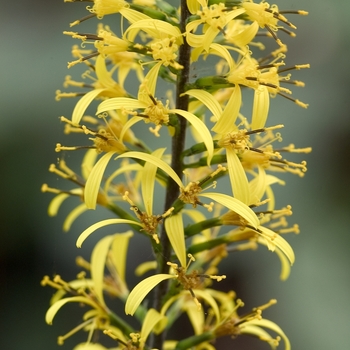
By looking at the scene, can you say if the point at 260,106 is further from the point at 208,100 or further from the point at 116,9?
the point at 116,9

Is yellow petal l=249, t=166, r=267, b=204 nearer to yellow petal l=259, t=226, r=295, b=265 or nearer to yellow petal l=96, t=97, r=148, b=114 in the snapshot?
yellow petal l=259, t=226, r=295, b=265

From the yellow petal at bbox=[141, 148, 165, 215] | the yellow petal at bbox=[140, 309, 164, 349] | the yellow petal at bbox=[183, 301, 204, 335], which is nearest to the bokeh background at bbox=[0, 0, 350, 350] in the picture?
the yellow petal at bbox=[183, 301, 204, 335]

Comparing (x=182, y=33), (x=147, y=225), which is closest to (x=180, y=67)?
(x=182, y=33)

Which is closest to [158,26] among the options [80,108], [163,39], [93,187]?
[163,39]

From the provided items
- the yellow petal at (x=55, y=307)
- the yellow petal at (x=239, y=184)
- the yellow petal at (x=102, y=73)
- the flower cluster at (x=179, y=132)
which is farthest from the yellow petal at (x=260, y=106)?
the yellow petal at (x=55, y=307)

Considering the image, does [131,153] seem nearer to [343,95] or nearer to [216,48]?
[216,48]
